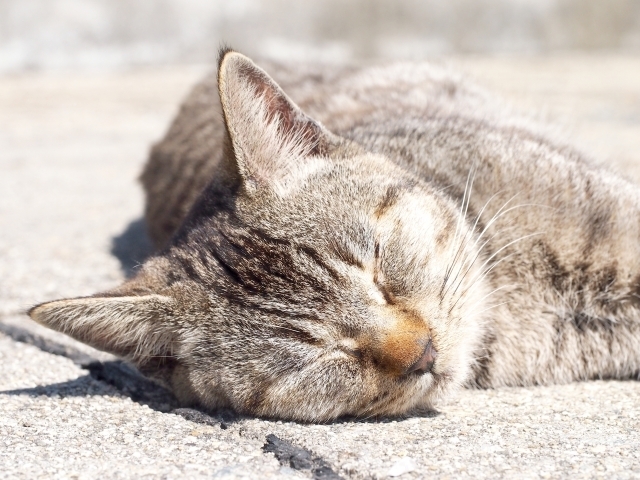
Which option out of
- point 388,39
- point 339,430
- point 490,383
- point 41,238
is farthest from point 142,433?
point 388,39

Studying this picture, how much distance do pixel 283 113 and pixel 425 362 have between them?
102 centimetres

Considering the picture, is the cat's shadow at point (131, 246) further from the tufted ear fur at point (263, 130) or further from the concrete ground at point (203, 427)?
the tufted ear fur at point (263, 130)

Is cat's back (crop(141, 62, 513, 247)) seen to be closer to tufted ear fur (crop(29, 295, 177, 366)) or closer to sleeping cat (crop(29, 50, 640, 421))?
sleeping cat (crop(29, 50, 640, 421))

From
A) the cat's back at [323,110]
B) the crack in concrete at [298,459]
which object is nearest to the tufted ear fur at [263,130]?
the cat's back at [323,110]

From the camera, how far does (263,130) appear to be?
8.47ft

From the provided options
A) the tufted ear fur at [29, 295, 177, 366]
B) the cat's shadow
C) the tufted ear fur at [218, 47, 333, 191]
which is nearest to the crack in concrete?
the tufted ear fur at [29, 295, 177, 366]

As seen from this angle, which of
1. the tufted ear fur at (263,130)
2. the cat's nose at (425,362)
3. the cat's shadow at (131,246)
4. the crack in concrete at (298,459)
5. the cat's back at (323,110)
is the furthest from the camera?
the cat's shadow at (131,246)

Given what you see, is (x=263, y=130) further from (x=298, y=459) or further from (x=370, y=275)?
(x=298, y=459)

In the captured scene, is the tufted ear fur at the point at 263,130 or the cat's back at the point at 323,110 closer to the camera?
the tufted ear fur at the point at 263,130

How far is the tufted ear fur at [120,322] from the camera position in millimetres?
2291

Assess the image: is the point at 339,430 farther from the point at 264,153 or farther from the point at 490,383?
the point at 264,153

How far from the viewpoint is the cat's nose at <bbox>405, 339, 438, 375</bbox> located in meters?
2.23

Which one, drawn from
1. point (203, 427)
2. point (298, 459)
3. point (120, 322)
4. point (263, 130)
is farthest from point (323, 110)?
point (298, 459)

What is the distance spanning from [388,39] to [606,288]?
12956 mm
